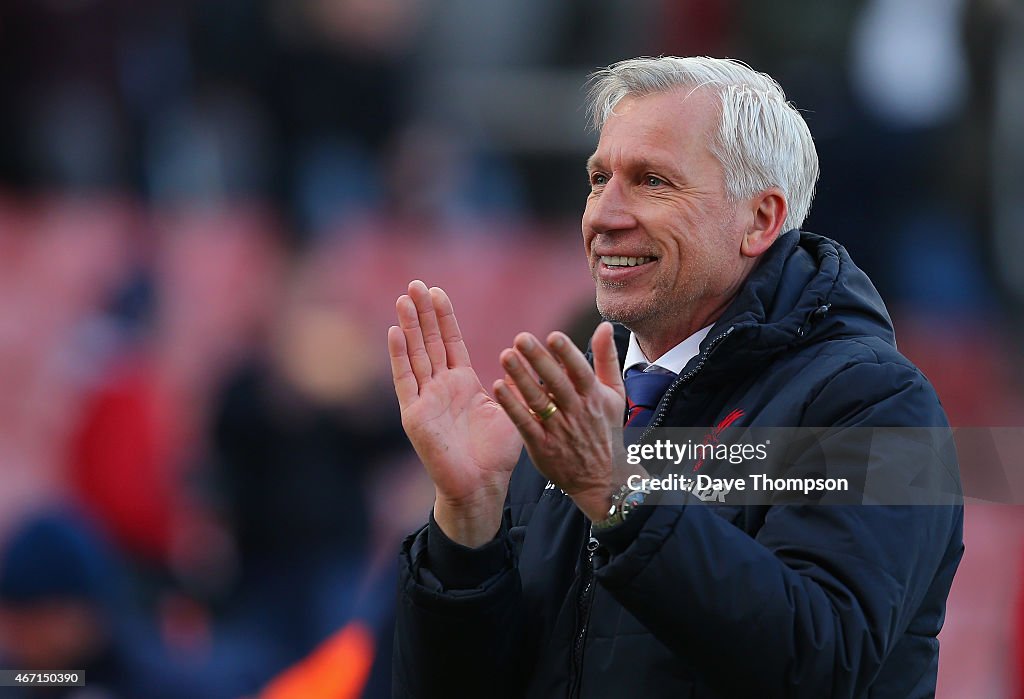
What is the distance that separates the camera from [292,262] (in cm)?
575

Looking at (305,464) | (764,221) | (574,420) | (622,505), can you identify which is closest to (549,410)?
(574,420)

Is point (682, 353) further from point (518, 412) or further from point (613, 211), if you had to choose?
point (518, 412)

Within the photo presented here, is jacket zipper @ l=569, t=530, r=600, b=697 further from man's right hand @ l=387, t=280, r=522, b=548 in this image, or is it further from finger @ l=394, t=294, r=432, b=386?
finger @ l=394, t=294, r=432, b=386

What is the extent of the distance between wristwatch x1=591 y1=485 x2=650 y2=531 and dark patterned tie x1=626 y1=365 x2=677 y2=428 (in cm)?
37

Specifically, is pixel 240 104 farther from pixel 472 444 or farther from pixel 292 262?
pixel 472 444

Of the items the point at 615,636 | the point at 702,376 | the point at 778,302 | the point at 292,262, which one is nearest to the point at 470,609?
the point at 615,636

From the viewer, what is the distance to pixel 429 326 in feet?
7.11

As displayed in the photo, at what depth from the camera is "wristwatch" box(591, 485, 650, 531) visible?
5.78ft

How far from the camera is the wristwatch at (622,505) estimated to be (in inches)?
69.4

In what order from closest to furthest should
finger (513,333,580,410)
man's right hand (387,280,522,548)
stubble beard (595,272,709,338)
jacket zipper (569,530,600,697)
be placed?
finger (513,333,580,410)
jacket zipper (569,530,600,697)
man's right hand (387,280,522,548)
stubble beard (595,272,709,338)

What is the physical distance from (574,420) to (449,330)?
0.46m

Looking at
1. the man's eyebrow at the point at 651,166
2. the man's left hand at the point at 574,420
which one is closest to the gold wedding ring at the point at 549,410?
the man's left hand at the point at 574,420

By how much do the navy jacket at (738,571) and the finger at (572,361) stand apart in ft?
0.57

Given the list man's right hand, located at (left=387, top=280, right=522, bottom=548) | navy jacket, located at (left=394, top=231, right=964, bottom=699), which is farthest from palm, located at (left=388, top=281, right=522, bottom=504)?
navy jacket, located at (left=394, top=231, right=964, bottom=699)
